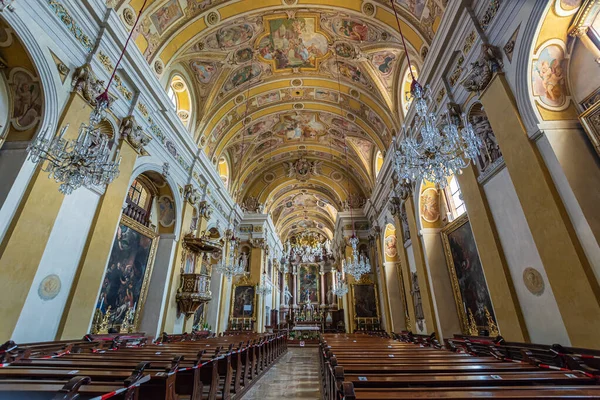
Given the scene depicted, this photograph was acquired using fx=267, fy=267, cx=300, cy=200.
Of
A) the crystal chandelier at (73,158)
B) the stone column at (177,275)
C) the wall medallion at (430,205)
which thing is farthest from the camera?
the wall medallion at (430,205)

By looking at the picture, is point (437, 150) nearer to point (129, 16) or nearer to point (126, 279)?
point (129, 16)

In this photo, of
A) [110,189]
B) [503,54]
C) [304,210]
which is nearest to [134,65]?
[110,189]

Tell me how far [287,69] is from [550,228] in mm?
9451

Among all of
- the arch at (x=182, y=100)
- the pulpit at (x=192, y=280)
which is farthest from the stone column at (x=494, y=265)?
the arch at (x=182, y=100)

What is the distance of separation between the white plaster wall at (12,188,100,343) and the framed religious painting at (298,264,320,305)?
23177 millimetres

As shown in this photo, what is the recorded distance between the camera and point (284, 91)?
37.7 feet

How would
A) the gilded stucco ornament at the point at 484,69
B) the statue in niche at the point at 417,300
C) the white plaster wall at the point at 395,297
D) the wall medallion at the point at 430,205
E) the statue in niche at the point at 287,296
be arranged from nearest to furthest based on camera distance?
the gilded stucco ornament at the point at 484,69
the wall medallion at the point at 430,205
the statue in niche at the point at 417,300
the white plaster wall at the point at 395,297
the statue in niche at the point at 287,296

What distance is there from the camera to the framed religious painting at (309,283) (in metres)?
26.6

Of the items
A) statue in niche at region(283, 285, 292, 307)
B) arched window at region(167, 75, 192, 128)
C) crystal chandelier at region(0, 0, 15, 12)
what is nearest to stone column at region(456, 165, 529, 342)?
crystal chandelier at region(0, 0, 15, 12)

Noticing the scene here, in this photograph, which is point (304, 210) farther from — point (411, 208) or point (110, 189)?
point (110, 189)

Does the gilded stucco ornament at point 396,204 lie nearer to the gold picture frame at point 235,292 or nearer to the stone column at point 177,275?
the stone column at point 177,275

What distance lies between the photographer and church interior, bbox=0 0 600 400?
3.13m

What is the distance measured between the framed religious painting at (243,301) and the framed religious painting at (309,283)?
42.2 feet

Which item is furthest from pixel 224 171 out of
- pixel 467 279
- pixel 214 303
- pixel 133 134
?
pixel 467 279
